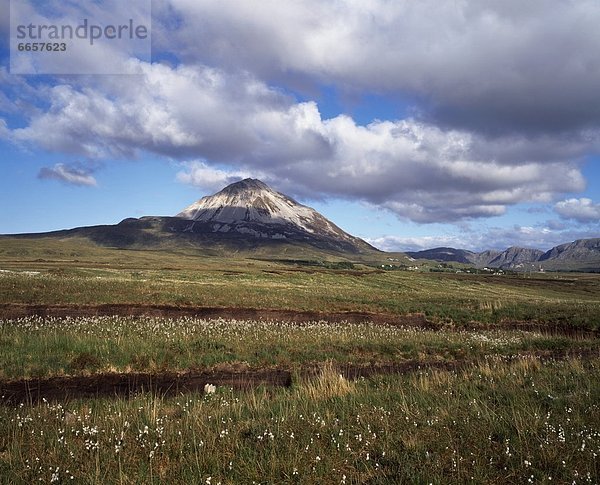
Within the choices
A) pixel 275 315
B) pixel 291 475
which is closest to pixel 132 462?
pixel 291 475

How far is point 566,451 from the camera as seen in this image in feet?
20.0

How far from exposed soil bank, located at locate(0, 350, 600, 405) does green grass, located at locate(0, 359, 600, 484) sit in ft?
9.60

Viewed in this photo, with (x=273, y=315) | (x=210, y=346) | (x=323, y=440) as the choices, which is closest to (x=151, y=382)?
(x=210, y=346)

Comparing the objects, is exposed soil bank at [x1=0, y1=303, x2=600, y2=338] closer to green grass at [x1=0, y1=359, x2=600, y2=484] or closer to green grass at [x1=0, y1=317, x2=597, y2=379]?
green grass at [x1=0, y1=317, x2=597, y2=379]

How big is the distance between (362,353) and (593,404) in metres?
11.4

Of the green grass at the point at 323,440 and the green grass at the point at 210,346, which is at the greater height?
the green grass at the point at 323,440

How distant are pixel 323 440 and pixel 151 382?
882 cm

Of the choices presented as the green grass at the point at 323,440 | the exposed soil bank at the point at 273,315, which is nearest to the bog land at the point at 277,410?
the green grass at the point at 323,440

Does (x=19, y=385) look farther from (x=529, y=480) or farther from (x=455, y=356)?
(x=455, y=356)

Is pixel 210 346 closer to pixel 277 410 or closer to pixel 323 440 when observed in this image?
pixel 277 410

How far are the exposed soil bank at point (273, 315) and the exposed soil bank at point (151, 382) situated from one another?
1635 cm

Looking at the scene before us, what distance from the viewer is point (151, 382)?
13578mm

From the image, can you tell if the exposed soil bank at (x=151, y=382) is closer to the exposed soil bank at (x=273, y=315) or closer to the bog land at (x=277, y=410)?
the bog land at (x=277, y=410)

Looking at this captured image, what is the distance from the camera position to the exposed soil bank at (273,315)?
30031 mm
